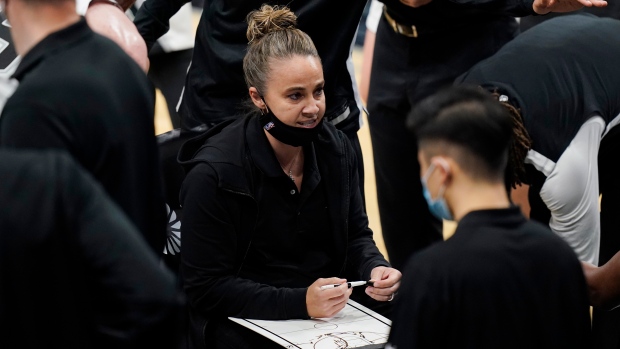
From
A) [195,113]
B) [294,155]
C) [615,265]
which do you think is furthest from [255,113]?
[615,265]

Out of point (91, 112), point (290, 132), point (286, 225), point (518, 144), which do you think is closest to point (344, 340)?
point (286, 225)

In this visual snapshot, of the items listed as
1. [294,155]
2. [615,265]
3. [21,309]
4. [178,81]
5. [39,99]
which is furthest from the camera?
[178,81]

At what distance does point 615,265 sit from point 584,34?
0.89 meters

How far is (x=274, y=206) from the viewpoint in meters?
2.95

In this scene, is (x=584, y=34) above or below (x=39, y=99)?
below

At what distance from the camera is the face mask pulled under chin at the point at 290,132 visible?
2943mm

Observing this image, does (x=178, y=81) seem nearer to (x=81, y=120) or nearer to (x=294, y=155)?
(x=294, y=155)

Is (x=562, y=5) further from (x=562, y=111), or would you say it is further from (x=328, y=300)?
(x=328, y=300)

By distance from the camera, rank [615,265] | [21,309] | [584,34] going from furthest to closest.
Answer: [584,34] < [615,265] < [21,309]

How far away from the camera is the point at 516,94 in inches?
120

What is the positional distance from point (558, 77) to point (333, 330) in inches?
40.6

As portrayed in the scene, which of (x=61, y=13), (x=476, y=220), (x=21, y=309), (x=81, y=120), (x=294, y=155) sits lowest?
(x=294, y=155)

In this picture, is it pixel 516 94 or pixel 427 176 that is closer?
pixel 427 176

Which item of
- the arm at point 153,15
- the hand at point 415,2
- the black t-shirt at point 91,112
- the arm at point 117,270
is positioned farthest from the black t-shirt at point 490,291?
the arm at point 153,15
